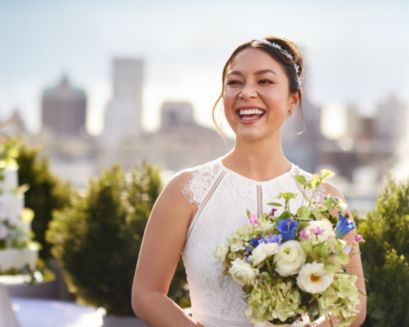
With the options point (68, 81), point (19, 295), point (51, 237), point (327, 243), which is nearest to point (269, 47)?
point (327, 243)

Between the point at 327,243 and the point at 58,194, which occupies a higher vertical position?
the point at 327,243

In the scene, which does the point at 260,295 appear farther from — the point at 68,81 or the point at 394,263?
the point at 68,81

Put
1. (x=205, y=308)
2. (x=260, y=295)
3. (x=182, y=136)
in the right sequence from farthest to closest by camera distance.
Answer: (x=182, y=136) → (x=205, y=308) → (x=260, y=295)

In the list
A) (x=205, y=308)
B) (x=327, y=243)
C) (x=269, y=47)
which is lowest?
(x=205, y=308)

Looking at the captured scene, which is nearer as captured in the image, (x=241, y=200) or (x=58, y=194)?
(x=241, y=200)

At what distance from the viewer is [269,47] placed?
2.52 meters

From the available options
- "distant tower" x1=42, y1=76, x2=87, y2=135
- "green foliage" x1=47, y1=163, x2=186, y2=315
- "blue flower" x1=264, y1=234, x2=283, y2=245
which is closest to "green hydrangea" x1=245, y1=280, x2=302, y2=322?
"blue flower" x1=264, y1=234, x2=283, y2=245

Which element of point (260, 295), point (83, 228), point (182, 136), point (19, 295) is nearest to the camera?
point (260, 295)

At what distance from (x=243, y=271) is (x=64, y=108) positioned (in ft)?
491

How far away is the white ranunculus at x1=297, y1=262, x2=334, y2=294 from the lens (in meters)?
2.13

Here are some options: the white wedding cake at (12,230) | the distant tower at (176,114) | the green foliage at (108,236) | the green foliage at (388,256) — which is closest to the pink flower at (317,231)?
the green foliage at (388,256)

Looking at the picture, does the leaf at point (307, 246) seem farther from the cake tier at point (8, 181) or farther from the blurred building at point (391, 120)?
the blurred building at point (391, 120)

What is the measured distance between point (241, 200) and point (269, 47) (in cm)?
47

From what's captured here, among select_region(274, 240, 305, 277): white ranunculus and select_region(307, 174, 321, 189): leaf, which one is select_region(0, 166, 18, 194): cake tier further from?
select_region(274, 240, 305, 277): white ranunculus
